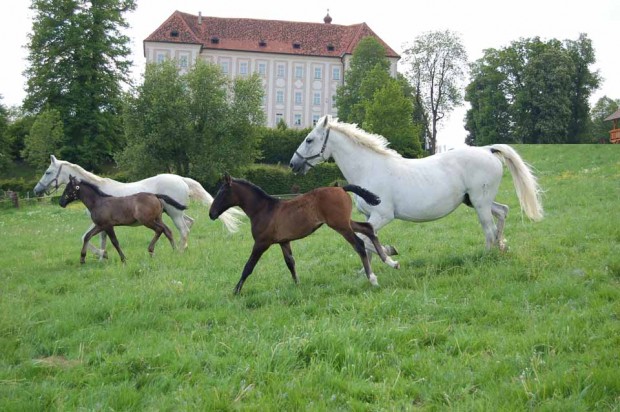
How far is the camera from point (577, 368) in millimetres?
4219

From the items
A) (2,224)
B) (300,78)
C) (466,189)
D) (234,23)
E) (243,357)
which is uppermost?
(234,23)

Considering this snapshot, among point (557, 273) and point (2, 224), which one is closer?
point (557, 273)

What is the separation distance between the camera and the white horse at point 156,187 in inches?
506

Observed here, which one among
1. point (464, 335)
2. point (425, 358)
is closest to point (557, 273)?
point (464, 335)

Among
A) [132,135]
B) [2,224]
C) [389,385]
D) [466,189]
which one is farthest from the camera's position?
[132,135]

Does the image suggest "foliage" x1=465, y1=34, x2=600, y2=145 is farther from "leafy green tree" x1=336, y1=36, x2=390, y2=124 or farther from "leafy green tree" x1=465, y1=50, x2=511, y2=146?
"leafy green tree" x1=336, y1=36, x2=390, y2=124

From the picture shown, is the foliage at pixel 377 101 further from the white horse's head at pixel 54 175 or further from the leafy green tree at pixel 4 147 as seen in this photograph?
the white horse's head at pixel 54 175

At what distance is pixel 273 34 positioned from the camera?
82562 mm

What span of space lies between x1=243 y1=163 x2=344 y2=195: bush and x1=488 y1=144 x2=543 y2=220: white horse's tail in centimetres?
3627

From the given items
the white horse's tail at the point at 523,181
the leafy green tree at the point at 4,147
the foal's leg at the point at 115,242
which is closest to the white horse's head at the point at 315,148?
the white horse's tail at the point at 523,181

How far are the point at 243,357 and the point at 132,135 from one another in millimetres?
41034

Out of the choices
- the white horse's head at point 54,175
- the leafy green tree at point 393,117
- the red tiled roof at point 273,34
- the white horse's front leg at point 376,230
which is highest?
the red tiled roof at point 273,34

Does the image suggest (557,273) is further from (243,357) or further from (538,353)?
(243,357)

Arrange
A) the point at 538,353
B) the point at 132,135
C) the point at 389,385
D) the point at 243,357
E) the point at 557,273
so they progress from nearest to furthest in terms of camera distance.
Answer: the point at 389,385 → the point at 538,353 → the point at 243,357 → the point at 557,273 → the point at 132,135
